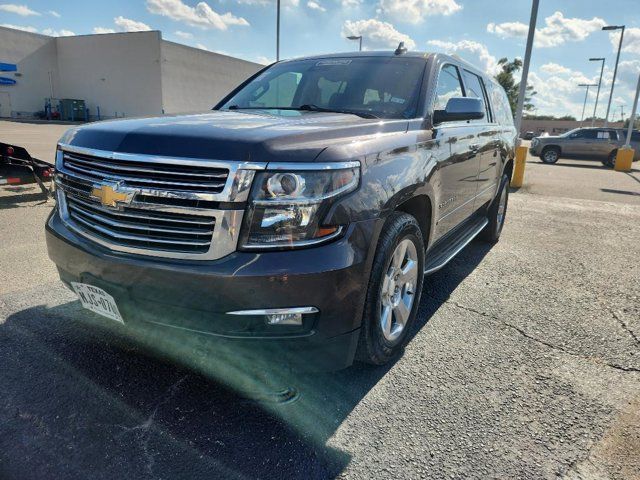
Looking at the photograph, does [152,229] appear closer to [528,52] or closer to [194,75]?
[528,52]

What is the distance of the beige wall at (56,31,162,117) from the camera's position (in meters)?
37.6

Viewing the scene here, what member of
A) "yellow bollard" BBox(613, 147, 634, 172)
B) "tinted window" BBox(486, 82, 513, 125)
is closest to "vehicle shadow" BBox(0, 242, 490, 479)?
"tinted window" BBox(486, 82, 513, 125)

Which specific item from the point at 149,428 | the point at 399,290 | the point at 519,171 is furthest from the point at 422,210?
the point at 519,171

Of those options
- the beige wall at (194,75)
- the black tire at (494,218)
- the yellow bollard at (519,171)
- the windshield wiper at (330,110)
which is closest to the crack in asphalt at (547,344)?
the windshield wiper at (330,110)

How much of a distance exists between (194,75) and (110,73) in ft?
22.9

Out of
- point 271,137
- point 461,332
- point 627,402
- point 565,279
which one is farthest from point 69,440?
point 565,279

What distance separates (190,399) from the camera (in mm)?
2510

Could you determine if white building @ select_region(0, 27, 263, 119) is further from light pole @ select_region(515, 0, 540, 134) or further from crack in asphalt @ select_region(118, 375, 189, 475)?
crack in asphalt @ select_region(118, 375, 189, 475)

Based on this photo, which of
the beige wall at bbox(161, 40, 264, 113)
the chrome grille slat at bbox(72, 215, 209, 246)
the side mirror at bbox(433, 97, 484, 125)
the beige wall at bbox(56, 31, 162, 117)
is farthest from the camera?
the beige wall at bbox(161, 40, 264, 113)

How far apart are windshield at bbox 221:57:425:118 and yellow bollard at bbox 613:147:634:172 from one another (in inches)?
754

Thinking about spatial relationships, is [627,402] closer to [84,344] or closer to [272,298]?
[272,298]

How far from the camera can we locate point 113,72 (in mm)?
39750

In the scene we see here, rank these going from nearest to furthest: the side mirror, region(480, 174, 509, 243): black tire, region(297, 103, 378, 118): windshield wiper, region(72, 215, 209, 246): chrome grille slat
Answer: region(72, 215, 209, 246): chrome grille slat < region(297, 103, 378, 118): windshield wiper < the side mirror < region(480, 174, 509, 243): black tire

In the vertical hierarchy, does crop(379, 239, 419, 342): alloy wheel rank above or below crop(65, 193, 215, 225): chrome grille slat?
below
